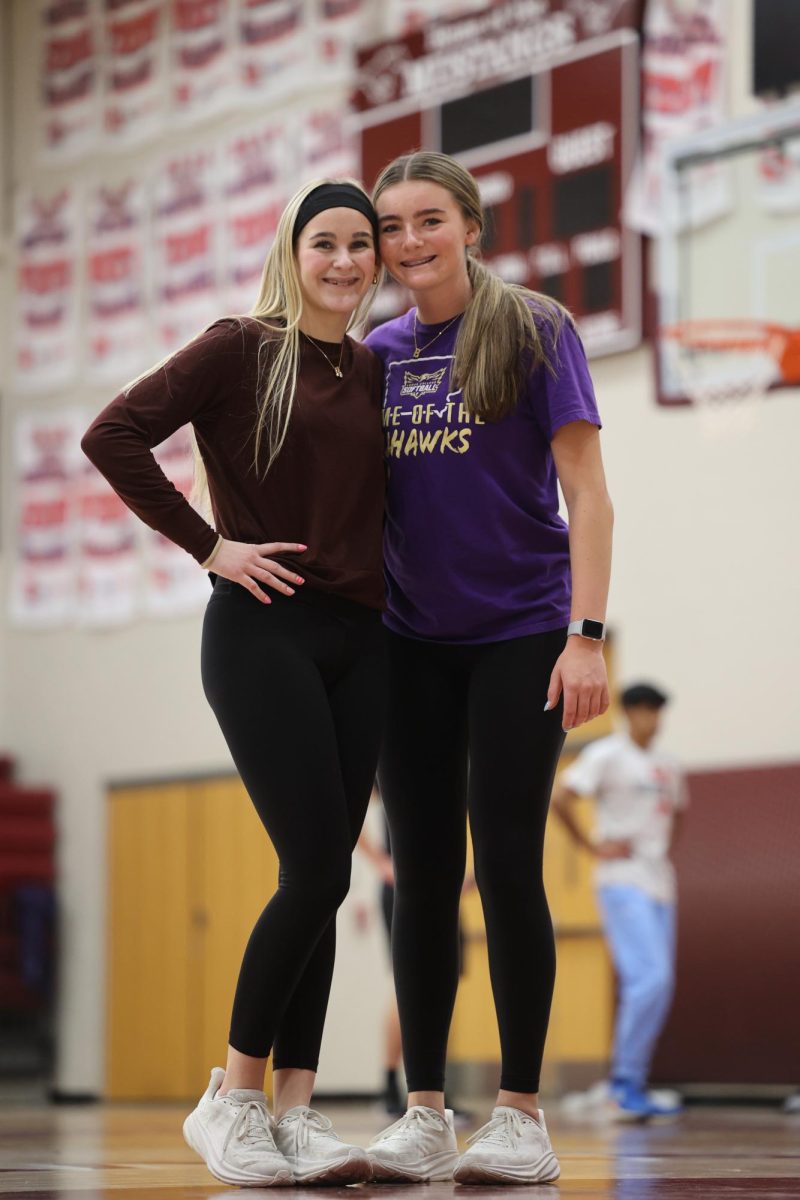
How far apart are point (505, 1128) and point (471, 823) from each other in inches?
18.5

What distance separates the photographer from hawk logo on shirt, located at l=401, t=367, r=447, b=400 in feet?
10.2

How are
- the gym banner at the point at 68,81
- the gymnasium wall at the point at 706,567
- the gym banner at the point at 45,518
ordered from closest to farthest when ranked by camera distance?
the gymnasium wall at the point at 706,567
the gym banner at the point at 45,518
the gym banner at the point at 68,81

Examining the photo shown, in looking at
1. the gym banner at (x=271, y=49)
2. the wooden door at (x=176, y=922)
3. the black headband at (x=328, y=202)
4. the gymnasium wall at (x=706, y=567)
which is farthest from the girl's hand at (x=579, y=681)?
the gym banner at (x=271, y=49)

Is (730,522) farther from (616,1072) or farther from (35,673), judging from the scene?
(35,673)

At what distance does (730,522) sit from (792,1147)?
166 inches

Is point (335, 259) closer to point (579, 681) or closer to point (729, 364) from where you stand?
point (579, 681)

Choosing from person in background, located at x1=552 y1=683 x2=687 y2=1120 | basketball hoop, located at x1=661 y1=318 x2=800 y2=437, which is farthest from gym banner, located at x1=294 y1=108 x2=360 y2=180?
person in background, located at x1=552 y1=683 x2=687 y2=1120

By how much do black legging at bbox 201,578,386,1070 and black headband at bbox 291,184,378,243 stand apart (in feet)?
1.96

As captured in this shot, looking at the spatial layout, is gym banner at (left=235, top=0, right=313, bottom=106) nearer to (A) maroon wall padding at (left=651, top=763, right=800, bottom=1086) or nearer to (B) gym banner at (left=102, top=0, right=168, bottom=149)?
(B) gym banner at (left=102, top=0, right=168, bottom=149)

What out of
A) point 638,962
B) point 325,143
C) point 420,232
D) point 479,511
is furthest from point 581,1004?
point 420,232

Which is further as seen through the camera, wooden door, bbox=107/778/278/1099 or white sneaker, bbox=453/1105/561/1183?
wooden door, bbox=107/778/278/1099

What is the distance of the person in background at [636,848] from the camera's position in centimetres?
668

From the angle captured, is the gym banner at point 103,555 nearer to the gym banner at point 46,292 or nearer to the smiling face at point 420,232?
the gym banner at point 46,292

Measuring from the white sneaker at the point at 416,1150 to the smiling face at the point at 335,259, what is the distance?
1301 mm
